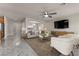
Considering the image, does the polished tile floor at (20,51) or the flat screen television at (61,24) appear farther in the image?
the flat screen television at (61,24)

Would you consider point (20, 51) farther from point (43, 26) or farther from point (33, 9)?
point (33, 9)

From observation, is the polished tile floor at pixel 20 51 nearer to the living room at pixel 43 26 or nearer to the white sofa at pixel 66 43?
the living room at pixel 43 26

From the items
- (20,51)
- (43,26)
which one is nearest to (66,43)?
(43,26)

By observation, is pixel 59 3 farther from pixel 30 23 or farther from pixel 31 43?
pixel 31 43

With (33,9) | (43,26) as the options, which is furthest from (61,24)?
(33,9)

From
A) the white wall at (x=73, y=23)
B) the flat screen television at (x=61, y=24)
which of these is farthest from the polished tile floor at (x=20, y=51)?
the white wall at (x=73, y=23)

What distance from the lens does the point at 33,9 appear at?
6.54ft

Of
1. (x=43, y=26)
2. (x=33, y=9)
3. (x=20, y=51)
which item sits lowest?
(x=20, y=51)

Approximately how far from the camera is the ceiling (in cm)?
196

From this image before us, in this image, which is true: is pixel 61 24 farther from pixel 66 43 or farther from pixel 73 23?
pixel 66 43

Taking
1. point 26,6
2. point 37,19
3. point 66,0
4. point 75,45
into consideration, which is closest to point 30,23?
point 37,19

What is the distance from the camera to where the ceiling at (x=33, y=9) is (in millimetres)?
1956

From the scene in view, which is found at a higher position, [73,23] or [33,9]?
[33,9]

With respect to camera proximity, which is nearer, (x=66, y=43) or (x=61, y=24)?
(x=66, y=43)
